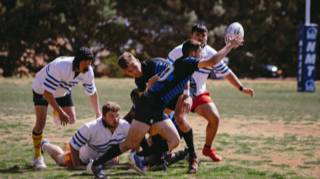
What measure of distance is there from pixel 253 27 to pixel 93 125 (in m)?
34.6

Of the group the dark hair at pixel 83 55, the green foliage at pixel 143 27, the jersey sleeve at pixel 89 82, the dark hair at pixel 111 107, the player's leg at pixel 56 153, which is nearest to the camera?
the dark hair at pixel 111 107

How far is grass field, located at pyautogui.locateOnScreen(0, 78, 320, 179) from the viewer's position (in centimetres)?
868

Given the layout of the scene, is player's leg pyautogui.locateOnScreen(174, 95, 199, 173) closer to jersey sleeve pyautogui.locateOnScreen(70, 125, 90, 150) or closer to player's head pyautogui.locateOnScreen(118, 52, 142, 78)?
player's head pyautogui.locateOnScreen(118, 52, 142, 78)

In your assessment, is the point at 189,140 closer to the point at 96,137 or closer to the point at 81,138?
the point at 96,137

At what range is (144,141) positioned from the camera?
9.24 meters

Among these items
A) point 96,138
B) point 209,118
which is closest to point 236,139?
point 209,118

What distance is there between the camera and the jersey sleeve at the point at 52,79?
8797mm

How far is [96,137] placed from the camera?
8.78m

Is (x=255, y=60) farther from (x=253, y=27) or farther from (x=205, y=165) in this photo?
(x=205, y=165)

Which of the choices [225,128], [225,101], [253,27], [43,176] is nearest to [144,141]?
[43,176]

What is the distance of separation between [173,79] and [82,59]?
121 cm

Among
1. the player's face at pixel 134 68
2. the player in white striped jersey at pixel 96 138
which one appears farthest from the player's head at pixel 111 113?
the player's face at pixel 134 68

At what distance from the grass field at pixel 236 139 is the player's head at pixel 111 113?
613 mm

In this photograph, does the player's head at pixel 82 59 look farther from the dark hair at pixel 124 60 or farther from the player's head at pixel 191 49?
the player's head at pixel 191 49
